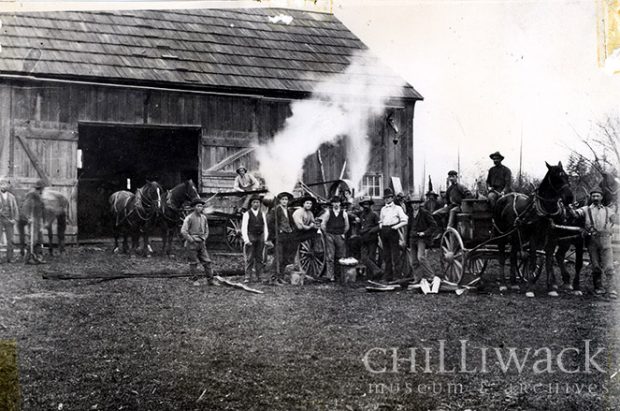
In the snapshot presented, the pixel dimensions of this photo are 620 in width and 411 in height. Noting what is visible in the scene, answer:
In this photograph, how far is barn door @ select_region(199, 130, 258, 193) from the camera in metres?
8.52

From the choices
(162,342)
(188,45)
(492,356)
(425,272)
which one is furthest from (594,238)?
(188,45)

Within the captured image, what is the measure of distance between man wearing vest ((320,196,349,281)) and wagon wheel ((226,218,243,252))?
111cm

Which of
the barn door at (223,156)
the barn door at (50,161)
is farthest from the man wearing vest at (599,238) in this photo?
the barn door at (50,161)

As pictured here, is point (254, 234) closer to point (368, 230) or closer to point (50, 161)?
point (368, 230)

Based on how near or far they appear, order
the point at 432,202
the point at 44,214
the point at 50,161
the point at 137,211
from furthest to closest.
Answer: the point at 137,211 → the point at 432,202 → the point at 50,161 → the point at 44,214

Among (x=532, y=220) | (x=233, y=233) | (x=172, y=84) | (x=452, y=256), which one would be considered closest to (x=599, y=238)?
(x=532, y=220)

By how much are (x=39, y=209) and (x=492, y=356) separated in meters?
5.19

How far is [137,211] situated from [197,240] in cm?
331

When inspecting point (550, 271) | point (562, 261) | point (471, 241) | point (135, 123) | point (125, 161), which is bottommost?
point (550, 271)

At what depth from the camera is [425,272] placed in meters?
7.71

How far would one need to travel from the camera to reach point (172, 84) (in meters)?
8.29

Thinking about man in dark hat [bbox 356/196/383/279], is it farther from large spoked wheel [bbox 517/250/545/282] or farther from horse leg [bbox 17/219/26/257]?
horse leg [bbox 17/219/26/257]

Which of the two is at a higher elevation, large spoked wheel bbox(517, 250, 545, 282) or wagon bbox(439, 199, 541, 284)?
wagon bbox(439, 199, 541, 284)

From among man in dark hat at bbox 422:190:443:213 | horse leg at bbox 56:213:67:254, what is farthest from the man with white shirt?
horse leg at bbox 56:213:67:254
